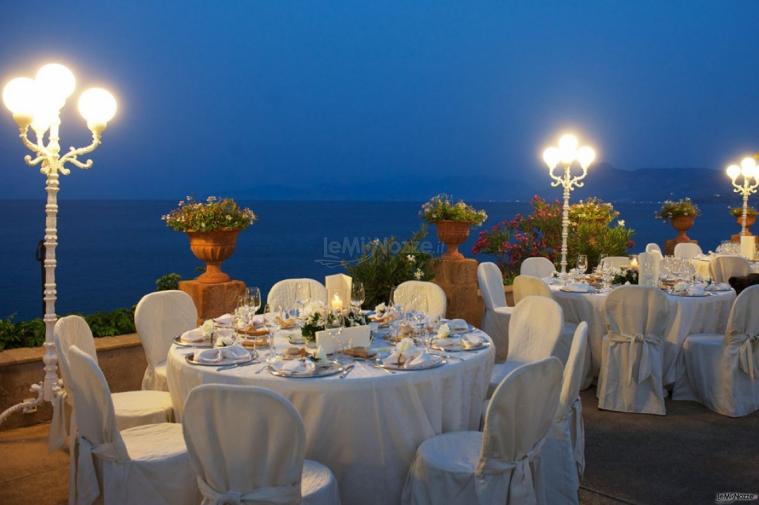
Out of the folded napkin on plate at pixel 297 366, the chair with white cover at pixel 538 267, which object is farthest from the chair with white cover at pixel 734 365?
the folded napkin on plate at pixel 297 366

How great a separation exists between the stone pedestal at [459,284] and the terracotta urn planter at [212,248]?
2.52 m

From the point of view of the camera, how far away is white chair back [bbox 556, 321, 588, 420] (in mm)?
3330

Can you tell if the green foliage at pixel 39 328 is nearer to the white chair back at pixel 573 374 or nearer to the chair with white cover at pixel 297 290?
the chair with white cover at pixel 297 290

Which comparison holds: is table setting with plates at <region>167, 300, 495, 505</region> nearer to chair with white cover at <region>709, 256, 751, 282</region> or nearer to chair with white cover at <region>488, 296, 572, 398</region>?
chair with white cover at <region>488, 296, 572, 398</region>

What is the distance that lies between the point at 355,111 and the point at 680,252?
154ft

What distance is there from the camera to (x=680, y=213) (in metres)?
12.4

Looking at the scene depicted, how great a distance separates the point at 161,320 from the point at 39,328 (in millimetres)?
1208

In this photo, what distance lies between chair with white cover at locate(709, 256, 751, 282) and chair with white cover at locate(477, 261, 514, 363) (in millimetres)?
3224

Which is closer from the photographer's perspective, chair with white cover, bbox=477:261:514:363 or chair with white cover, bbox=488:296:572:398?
chair with white cover, bbox=488:296:572:398

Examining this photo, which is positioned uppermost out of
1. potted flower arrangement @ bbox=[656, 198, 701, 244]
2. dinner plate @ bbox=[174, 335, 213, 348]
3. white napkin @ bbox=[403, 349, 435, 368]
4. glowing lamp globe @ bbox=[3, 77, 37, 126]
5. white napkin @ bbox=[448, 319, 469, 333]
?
glowing lamp globe @ bbox=[3, 77, 37, 126]

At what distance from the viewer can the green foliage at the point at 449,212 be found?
7566mm

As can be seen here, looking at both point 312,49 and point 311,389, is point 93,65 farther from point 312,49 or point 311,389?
point 311,389

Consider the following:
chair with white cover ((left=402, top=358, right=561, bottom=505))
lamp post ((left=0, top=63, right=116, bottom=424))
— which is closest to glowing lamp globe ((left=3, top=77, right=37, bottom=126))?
lamp post ((left=0, top=63, right=116, bottom=424))

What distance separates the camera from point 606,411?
5.38m
